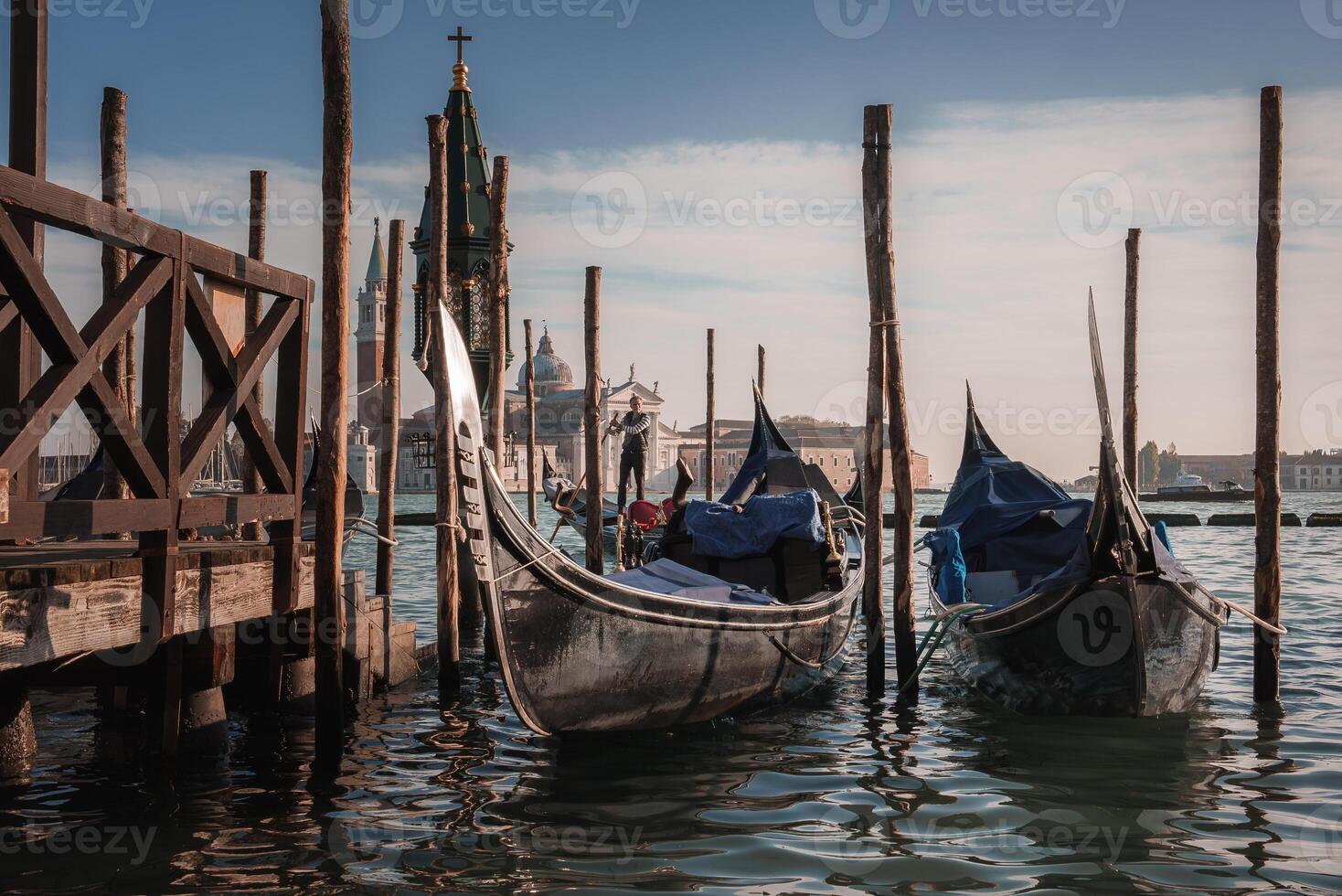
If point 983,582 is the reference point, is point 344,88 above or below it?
above

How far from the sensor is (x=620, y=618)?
5.45m

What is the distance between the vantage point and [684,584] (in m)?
6.36

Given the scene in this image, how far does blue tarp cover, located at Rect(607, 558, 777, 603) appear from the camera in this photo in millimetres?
6102

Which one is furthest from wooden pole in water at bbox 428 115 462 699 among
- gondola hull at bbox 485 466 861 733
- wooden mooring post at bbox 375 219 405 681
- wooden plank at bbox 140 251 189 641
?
wooden plank at bbox 140 251 189 641


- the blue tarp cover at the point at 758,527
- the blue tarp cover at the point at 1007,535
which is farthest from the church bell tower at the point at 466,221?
the blue tarp cover at the point at 1007,535

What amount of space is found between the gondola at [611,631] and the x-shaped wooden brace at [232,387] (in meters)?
0.72

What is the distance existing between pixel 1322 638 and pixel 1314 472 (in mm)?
107576

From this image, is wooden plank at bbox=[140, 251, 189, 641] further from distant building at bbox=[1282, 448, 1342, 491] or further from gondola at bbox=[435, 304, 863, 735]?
distant building at bbox=[1282, 448, 1342, 491]

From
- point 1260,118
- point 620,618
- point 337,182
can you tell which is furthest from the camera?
point 1260,118

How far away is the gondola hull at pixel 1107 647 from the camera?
227 inches

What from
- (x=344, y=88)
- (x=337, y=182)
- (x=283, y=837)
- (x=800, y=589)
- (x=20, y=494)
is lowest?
(x=283, y=837)

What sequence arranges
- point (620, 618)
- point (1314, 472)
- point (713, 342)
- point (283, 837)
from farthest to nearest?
1. point (1314, 472)
2. point (713, 342)
3. point (620, 618)
4. point (283, 837)

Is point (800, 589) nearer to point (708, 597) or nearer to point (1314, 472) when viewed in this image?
point (708, 597)

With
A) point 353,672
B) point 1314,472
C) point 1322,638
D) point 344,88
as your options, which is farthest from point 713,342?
point 1314,472
